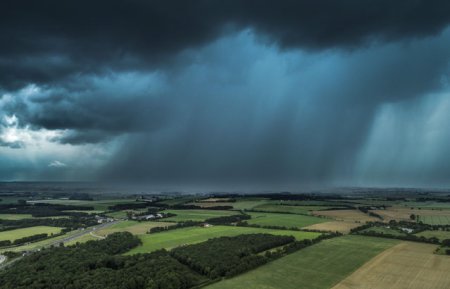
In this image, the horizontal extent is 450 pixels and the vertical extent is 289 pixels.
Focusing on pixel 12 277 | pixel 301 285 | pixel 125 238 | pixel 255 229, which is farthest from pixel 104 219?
pixel 301 285

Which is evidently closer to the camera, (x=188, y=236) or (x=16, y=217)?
(x=188, y=236)

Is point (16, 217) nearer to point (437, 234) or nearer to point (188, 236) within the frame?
point (188, 236)

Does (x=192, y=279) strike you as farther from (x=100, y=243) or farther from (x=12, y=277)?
(x=100, y=243)

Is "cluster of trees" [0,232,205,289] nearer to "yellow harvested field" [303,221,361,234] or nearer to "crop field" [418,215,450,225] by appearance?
"yellow harvested field" [303,221,361,234]

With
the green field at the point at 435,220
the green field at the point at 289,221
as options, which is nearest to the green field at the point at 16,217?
the green field at the point at 289,221

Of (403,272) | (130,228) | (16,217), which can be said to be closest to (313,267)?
(403,272)

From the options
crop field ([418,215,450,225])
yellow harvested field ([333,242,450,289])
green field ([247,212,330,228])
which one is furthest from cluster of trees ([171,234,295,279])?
crop field ([418,215,450,225])
